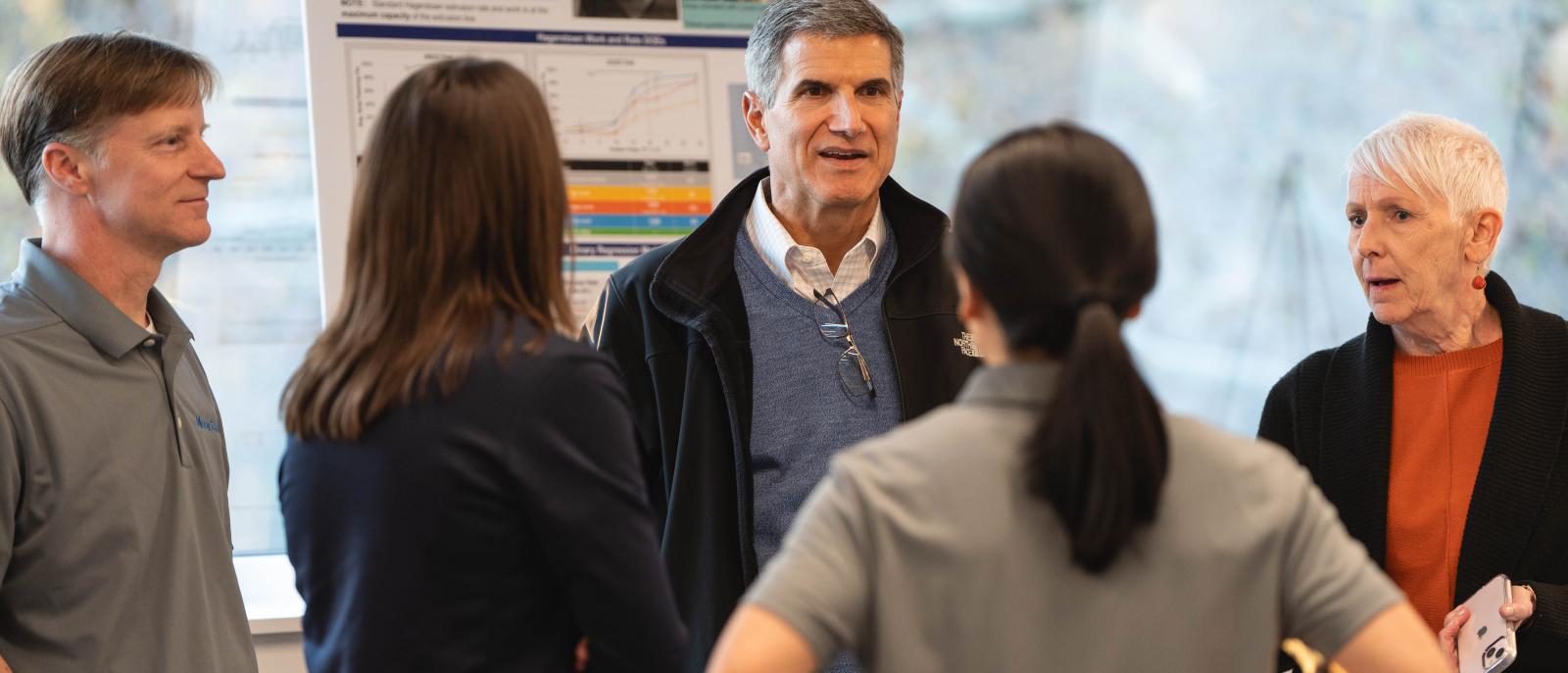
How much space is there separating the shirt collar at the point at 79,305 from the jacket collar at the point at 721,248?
789mm

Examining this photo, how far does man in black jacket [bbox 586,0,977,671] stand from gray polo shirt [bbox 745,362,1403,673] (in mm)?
991

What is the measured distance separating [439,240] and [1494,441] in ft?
5.62

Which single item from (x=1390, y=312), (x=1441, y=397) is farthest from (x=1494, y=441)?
(x=1390, y=312)

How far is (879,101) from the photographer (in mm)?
2461

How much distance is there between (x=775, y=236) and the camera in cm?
241

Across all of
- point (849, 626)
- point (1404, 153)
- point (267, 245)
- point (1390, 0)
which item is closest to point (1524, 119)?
point (1390, 0)

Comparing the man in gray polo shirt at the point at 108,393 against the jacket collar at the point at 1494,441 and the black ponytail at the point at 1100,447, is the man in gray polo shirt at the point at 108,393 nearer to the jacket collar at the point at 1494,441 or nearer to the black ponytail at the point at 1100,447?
the black ponytail at the point at 1100,447

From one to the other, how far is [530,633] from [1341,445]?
1559 millimetres

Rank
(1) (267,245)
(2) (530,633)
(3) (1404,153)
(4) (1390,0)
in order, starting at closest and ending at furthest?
(2) (530,633) → (3) (1404,153) → (1) (267,245) → (4) (1390,0)

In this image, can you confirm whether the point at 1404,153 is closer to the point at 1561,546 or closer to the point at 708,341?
the point at 1561,546

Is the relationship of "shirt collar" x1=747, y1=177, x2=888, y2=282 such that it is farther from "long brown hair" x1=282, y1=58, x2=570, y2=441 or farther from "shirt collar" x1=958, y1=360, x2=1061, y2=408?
"shirt collar" x1=958, y1=360, x2=1061, y2=408

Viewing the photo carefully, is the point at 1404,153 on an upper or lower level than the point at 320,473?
upper

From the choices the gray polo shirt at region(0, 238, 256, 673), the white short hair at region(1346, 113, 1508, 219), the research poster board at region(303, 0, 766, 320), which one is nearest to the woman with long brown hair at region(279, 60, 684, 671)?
the gray polo shirt at region(0, 238, 256, 673)

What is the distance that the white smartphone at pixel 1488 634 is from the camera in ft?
6.83
